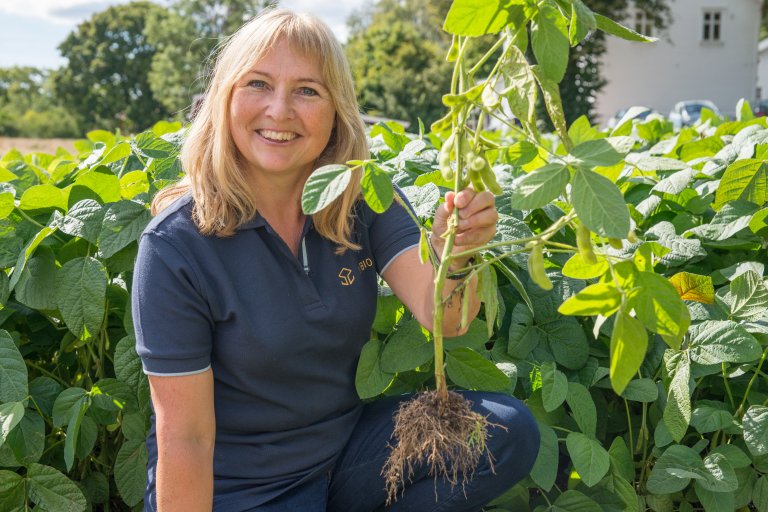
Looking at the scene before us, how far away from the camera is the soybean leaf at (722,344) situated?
5.70ft

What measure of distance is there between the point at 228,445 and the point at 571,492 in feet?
2.42

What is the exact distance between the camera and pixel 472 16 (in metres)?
1.21

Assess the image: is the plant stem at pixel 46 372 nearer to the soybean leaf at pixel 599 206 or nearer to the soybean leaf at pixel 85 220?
the soybean leaf at pixel 85 220

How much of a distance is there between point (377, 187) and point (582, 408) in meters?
0.73

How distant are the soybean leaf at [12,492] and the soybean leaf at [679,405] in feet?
4.65

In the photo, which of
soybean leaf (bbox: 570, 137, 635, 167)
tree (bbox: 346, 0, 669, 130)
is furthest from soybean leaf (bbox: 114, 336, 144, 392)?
tree (bbox: 346, 0, 669, 130)

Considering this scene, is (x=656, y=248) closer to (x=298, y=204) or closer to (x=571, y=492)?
(x=571, y=492)

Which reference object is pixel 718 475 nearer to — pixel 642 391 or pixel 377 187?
pixel 642 391

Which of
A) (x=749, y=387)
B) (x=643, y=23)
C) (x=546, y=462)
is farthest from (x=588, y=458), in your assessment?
(x=643, y=23)

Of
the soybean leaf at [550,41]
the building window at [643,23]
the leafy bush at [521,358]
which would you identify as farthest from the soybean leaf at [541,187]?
the building window at [643,23]

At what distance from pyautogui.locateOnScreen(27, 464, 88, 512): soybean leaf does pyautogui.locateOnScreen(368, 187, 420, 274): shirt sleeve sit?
84 centimetres

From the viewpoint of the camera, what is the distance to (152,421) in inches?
70.4

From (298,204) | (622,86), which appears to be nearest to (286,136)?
(298,204)

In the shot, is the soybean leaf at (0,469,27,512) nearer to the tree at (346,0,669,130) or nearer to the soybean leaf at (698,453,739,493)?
the soybean leaf at (698,453,739,493)
